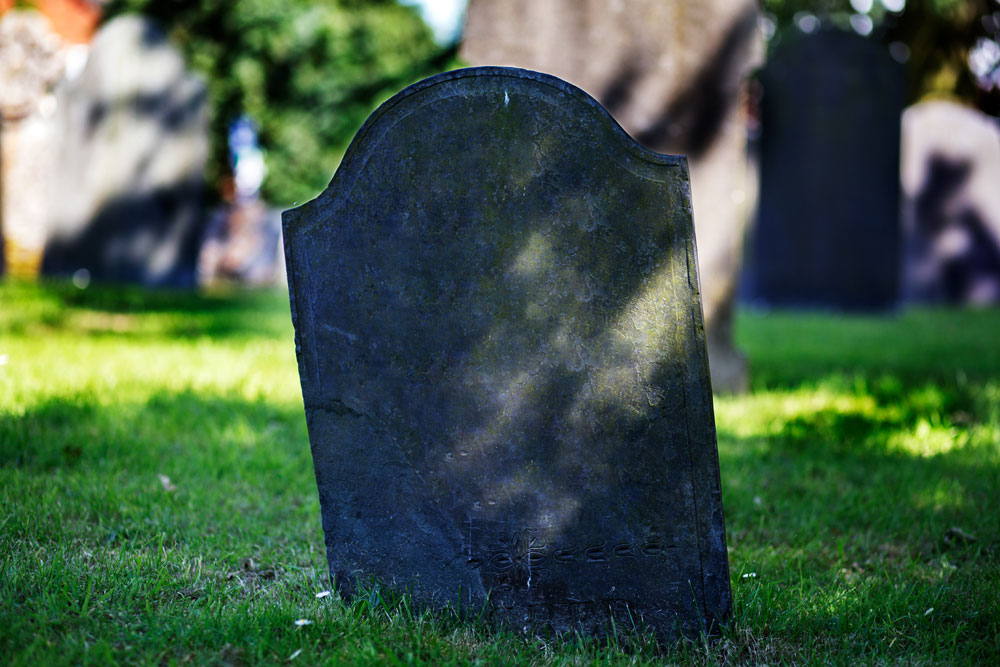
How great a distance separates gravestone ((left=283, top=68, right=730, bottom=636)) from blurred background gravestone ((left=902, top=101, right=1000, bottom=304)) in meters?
10.5

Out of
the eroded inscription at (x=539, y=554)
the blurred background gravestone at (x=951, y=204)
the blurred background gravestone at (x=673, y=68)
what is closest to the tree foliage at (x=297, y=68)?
the blurred background gravestone at (x=951, y=204)

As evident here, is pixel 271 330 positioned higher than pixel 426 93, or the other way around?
pixel 426 93

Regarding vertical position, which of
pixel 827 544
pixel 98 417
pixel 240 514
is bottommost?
pixel 827 544

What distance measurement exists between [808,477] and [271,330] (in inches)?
177

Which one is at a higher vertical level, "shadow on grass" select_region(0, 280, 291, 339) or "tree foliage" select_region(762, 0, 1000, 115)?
"tree foliage" select_region(762, 0, 1000, 115)

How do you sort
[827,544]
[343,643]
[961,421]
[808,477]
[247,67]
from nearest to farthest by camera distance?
[343,643] → [827,544] → [808,477] → [961,421] → [247,67]

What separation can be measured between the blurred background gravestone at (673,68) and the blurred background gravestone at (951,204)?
7552 millimetres

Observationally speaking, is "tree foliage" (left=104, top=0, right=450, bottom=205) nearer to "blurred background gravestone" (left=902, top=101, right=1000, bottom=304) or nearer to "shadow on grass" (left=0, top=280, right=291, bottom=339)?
"blurred background gravestone" (left=902, top=101, right=1000, bottom=304)

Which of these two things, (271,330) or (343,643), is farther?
(271,330)

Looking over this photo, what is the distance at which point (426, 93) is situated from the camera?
6.70 ft

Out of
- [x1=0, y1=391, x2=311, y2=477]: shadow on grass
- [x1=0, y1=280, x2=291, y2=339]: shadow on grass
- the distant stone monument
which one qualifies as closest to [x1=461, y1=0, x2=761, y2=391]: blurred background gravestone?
[x1=0, y1=391, x2=311, y2=477]: shadow on grass

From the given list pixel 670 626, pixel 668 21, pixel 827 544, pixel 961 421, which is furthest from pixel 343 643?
pixel 668 21

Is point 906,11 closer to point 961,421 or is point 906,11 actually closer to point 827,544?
point 961,421

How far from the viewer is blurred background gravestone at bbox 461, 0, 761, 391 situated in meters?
4.65
